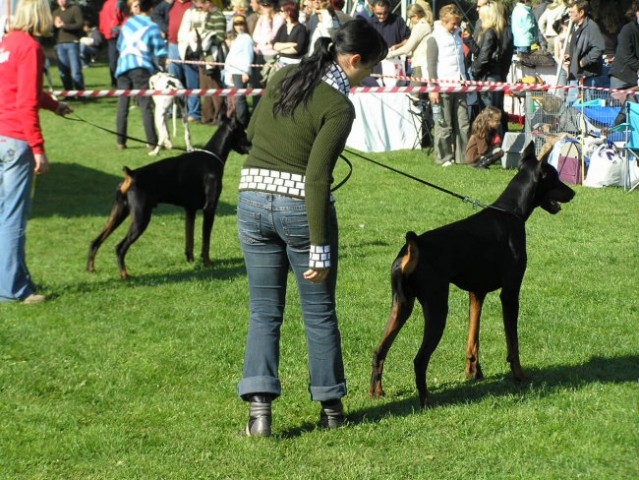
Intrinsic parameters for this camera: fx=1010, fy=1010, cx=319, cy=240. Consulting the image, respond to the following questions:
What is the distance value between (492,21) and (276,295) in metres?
10.4

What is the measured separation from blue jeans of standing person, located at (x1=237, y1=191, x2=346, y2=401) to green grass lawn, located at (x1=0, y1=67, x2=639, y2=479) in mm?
302

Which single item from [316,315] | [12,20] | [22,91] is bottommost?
[316,315]

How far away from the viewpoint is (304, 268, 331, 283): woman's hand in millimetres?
4375

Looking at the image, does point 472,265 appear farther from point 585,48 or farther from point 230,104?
point 230,104

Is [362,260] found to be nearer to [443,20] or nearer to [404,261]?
[404,261]

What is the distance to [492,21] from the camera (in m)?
14.1

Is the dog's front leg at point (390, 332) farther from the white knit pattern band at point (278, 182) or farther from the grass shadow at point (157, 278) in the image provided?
the grass shadow at point (157, 278)

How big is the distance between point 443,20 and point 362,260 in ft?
19.3

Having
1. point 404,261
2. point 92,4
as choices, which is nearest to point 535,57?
point 404,261

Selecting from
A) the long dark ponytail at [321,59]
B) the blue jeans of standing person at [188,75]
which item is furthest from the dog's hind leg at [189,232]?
the blue jeans of standing person at [188,75]

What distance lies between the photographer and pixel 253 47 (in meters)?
17.1

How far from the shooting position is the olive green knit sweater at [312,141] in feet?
13.9

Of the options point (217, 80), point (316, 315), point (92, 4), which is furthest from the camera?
point (92, 4)

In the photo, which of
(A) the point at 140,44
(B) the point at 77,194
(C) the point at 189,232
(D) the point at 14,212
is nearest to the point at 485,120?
(A) the point at 140,44
